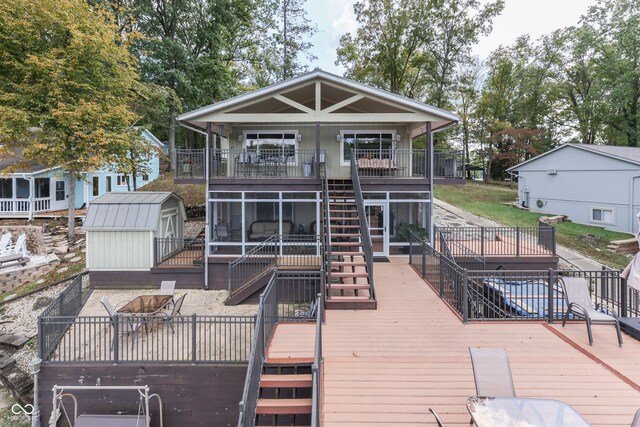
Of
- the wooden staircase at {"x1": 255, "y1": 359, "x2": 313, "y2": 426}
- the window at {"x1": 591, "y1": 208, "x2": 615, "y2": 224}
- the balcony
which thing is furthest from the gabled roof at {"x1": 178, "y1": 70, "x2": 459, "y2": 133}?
the window at {"x1": 591, "y1": 208, "x2": 615, "y2": 224}

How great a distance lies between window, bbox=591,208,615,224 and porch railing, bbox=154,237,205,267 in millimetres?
22414

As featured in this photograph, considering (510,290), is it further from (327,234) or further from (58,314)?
(58,314)

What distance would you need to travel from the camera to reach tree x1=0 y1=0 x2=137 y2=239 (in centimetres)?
1364

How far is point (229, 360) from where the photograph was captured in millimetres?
6660

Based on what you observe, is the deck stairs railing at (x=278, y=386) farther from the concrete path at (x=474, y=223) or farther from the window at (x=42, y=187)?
the window at (x=42, y=187)

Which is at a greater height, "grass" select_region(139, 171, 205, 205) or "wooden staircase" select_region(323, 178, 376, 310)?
"grass" select_region(139, 171, 205, 205)

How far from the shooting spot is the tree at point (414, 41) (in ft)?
89.2

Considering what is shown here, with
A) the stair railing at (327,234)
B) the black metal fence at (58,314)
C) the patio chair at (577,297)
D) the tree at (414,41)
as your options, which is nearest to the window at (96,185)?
the black metal fence at (58,314)

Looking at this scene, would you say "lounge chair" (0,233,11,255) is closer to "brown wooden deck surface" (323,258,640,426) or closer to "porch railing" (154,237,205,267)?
"porch railing" (154,237,205,267)

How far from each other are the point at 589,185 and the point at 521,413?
72.1 feet

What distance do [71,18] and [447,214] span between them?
75.3ft

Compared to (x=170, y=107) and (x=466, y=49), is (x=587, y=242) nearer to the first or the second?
A: (x=466, y=49)

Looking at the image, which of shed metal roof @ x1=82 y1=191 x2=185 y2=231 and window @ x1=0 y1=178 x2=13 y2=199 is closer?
shed metal roof @ x1=82 y1=191 x2=185 y2=231

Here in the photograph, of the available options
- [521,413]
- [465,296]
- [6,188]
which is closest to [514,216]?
[465,296]
